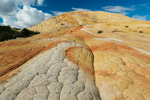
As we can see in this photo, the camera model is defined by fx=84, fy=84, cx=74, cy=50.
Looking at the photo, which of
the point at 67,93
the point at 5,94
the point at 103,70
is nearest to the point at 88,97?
the point at 67,93

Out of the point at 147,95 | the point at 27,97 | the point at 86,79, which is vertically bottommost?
the point at 147,95

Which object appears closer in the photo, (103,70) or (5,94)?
(5,94)

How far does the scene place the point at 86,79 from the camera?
15.7 feet

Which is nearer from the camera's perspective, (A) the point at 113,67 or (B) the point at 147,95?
(B) the point at 147,95

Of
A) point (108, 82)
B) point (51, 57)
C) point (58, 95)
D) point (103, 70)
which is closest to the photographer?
point (58, 95)

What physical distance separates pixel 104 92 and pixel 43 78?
308cm

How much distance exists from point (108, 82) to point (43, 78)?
11.4 feet

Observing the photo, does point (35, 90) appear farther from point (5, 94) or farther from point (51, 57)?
point (51, 57)

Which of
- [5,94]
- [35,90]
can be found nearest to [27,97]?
[35,90]

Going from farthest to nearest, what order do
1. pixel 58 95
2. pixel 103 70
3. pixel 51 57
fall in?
pixel 51 57, pixel 103 70, pixel 58 95

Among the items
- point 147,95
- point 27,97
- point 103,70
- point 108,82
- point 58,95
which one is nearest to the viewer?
point 27,97

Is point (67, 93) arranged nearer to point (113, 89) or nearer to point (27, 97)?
point (27, 97)

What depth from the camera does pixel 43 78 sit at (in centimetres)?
425

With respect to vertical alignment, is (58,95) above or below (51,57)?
below
